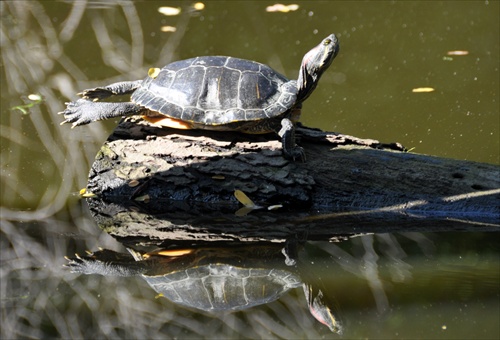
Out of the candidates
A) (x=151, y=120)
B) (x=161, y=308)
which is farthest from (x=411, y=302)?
Result: (x=151, y=120)

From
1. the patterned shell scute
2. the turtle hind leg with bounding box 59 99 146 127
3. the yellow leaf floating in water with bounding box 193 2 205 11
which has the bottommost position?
the yellow leaf floating in water with bounding box 193 2 205 11

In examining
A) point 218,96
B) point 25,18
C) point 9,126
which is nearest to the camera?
point 218,96

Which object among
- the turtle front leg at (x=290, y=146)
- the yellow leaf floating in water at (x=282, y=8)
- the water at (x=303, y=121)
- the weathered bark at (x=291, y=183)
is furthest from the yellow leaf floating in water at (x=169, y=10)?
the turtle front leg at (x=290, y=146)

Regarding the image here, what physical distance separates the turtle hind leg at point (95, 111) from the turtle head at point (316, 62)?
0.88 metres

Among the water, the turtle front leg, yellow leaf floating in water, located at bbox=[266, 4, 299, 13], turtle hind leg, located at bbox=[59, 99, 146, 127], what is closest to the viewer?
the water

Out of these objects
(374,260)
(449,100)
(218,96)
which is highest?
(218,96)

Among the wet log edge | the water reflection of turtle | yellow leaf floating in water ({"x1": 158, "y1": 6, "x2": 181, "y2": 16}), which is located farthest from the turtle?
yellow leaf floating in water ({"x1": 158, "y1": 6, "x2": 181, "y2": 16})

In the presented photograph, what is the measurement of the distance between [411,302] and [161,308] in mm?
836

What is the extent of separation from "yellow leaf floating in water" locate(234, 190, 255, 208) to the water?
0.64 metres

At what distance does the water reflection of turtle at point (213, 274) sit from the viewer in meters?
2.29

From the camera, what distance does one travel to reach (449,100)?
4.74m

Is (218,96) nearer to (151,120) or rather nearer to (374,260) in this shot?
(151,120)

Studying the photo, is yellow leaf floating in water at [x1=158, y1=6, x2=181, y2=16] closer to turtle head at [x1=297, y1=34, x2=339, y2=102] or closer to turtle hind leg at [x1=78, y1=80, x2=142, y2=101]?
turtle hind leg at [x1=78, y1=80, x2=142, y2=101]

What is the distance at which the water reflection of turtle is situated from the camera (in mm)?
2293
